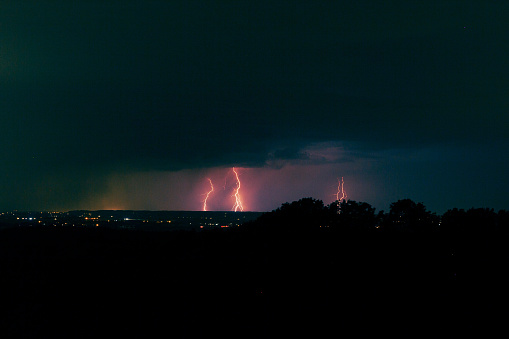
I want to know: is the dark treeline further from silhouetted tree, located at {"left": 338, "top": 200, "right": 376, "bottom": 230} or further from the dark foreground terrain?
silhouetted tree, located at {"left": 338, "top": 200, "right": 376, "bottom": 230}

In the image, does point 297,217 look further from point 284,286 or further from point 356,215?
point 284,286

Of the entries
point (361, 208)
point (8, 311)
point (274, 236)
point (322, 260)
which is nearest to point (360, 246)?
point (322, 260)

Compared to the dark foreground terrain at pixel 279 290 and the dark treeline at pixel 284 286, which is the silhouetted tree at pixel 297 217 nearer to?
the dark treeline at pixel 284 286

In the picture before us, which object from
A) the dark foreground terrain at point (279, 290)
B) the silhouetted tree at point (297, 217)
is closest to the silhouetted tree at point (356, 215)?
the silhouetted tree at point (297, 217)

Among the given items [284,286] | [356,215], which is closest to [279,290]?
[284,286]

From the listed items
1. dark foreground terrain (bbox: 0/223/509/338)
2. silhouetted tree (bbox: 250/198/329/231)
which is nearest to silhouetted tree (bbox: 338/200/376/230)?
silhouetted tree (bbox: 250/198/329/231)
